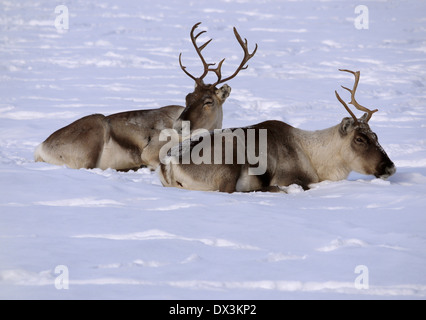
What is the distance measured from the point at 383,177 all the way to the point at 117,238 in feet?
10.5

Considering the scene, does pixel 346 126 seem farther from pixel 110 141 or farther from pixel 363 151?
pixel 110 141

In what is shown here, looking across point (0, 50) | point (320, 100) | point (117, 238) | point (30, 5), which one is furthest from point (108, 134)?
A: point (30, 5)

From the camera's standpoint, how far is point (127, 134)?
816 centimetres

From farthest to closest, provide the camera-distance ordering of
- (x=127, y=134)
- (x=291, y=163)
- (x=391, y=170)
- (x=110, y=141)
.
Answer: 1. (x=127, y=134)
2. (x=110, y=141)
3. (x=291, y=163)
4. (x=391, y=170)

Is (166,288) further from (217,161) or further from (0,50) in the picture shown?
(0,50)

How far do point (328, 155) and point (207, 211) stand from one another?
197 centimetres

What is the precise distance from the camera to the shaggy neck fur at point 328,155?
7074 millimetres

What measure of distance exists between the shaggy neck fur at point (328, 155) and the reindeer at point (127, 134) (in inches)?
48.3

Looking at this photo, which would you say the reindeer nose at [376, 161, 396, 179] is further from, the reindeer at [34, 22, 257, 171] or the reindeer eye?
the reindeer at [34, 22, 257, 171]

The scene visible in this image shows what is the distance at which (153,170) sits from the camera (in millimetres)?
8102
